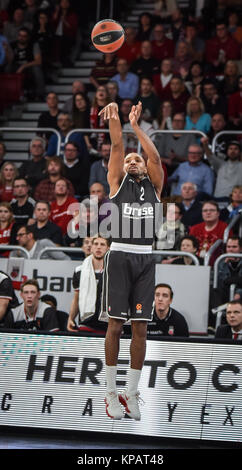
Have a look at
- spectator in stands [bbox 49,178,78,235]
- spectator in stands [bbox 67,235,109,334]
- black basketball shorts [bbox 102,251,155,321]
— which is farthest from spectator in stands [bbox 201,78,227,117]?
black basketball shorts [bbox 102,251,155,321]

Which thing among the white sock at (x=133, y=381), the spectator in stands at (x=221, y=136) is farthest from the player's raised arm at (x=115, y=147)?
the spectator in stands at (x=221, y=136)

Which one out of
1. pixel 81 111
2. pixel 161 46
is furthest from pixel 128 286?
pixel 161 46

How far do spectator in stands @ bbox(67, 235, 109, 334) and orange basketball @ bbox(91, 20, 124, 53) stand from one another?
2845 millimetres

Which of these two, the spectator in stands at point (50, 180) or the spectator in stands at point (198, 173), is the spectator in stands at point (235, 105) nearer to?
the spectator in stands at point (198, 173)

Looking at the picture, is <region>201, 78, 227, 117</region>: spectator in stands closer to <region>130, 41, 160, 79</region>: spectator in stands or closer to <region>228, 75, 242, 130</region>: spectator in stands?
<region>228, 75, 242, 130</region>: spectator in stands

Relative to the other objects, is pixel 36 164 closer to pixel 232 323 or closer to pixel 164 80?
pixel 164 80

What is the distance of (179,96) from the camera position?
1486 cm

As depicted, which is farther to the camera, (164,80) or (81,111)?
(164,80)

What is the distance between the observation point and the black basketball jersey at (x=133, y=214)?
26.5 feet

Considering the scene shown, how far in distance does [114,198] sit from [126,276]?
73 cm

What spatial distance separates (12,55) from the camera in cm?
1702

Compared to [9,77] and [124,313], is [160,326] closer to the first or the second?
[124,313]

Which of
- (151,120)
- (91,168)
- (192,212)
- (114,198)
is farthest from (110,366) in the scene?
(151,120)

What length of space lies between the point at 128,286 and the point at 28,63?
385 inches
